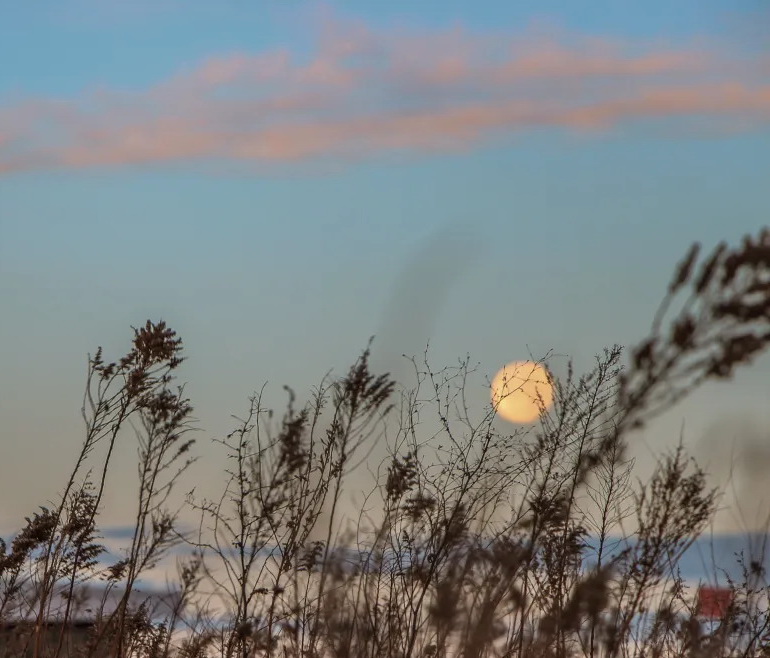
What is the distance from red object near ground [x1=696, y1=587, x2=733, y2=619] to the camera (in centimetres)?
575

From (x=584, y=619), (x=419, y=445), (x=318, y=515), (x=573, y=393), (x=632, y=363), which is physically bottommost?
(x=632, y=363)

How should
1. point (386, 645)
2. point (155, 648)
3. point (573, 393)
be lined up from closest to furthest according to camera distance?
point (386, 645)
point (155, 648)
point (573, 393)

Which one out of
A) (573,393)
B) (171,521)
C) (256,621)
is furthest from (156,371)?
(573,393)

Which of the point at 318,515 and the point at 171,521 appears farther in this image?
the point at 171,521

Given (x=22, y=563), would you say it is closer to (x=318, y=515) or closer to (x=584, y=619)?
(x=318, y=515)

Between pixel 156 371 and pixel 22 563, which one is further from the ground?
pixel 156 371

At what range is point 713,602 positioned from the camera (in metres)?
5.92

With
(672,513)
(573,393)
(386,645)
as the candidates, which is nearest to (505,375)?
(573,393)

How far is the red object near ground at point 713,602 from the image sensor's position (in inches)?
226

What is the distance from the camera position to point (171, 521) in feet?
20.3

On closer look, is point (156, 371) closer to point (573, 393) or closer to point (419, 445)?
point (419, 445)

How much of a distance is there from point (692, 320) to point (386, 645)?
313cm

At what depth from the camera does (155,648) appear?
6.02 meters

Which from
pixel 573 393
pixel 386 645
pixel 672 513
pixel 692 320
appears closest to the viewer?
pixel 692 320
